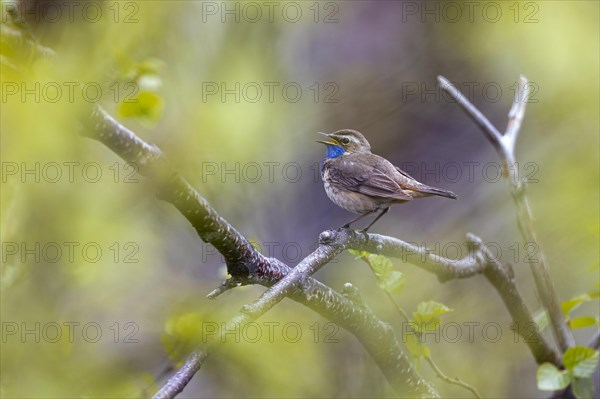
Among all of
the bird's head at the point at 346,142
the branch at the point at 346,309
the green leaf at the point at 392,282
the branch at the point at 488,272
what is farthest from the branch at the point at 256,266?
the bird's head at the point at 346,142

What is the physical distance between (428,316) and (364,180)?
1157 millimetres

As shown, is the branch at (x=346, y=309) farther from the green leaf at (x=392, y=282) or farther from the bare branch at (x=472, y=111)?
the bare branch at (x=472, y=111)

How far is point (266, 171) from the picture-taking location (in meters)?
5.89

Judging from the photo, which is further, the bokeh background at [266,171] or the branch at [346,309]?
the bokeh background at [266,171]

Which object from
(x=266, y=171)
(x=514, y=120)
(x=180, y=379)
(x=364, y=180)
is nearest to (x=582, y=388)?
(x=514, y=120)

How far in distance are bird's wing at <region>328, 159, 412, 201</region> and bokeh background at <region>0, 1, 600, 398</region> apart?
0.90 m

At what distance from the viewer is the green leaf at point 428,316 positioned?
299 centimetres

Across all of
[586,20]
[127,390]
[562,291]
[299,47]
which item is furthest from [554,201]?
[127,390]

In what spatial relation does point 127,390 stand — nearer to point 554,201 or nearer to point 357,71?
point 554,201

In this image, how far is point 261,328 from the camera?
13.2 feet

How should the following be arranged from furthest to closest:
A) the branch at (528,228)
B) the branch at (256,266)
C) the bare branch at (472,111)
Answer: the branch at (528,228) → the bare branch at (472,111) → the branch at (256,266)

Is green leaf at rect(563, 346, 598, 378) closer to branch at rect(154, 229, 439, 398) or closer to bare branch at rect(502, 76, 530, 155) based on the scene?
branch at rect(154, 229, 439, 398)

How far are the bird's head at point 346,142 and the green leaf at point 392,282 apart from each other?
133 centimetres

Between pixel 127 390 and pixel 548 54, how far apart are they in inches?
163
